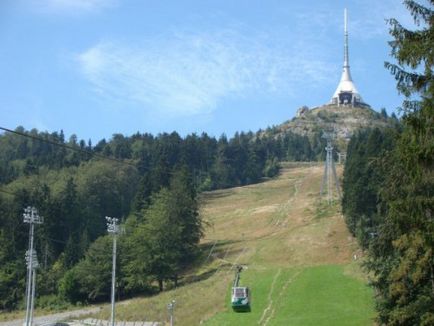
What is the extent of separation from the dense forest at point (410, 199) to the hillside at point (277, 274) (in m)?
7.66

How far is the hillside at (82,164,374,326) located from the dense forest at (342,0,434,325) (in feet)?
25.1

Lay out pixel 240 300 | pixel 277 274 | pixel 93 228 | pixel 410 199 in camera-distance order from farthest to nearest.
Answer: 1. pixel 93 228
2. pixel 277 274
3. pixel 240 300
4. pixel 410 199

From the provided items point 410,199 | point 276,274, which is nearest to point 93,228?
point 276,274

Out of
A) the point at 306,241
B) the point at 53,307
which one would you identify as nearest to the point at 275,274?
the point at 306,241

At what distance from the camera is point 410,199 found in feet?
71.4

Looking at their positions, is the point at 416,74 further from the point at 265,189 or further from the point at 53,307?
the point at 265,189

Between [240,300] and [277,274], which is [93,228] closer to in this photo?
[277,274]

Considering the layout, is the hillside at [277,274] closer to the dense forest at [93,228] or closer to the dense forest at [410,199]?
the dense forest at [93,228]

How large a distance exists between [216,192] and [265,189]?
35.2 feet

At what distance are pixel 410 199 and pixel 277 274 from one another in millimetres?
51471

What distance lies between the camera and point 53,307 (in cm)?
8744

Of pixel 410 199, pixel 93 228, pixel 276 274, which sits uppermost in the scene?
pixel 410 199

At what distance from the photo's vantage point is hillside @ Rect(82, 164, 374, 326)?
2218 inches

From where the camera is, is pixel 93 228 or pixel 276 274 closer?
pixel 276 274
